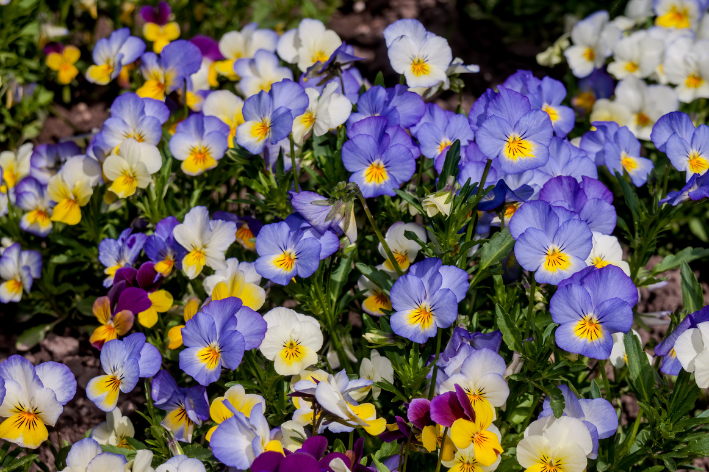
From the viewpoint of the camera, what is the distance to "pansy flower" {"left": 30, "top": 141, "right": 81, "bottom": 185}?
2.50 metres

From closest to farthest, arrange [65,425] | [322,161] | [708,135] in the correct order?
[708,135], [322,161], [65,425]

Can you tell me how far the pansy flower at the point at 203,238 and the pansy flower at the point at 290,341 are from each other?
0.31 meters

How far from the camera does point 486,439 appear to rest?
1.49m

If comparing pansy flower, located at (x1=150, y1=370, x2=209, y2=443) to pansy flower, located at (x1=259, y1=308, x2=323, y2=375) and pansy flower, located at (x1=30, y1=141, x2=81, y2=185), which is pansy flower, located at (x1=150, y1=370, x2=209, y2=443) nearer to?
pansy flower, located at (x1=259, y1=308, x2=323, y2=375)

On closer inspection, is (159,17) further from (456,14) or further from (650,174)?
(650,174)

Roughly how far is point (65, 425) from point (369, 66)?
244cm

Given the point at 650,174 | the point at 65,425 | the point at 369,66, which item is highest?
the point at 650,174

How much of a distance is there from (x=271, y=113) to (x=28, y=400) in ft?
3.42

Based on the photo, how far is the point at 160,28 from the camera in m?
3.00

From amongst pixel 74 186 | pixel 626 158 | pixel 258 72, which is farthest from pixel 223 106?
pixel 626 158

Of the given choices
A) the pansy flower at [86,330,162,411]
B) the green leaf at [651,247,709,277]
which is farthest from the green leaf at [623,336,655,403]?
the pansy flower at [86,330,162,411]

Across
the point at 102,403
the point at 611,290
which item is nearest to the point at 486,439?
the point at 611,290

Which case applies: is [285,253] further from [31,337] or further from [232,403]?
[31,337]

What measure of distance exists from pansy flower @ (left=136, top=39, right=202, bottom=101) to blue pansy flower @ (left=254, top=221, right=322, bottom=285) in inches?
37.8
